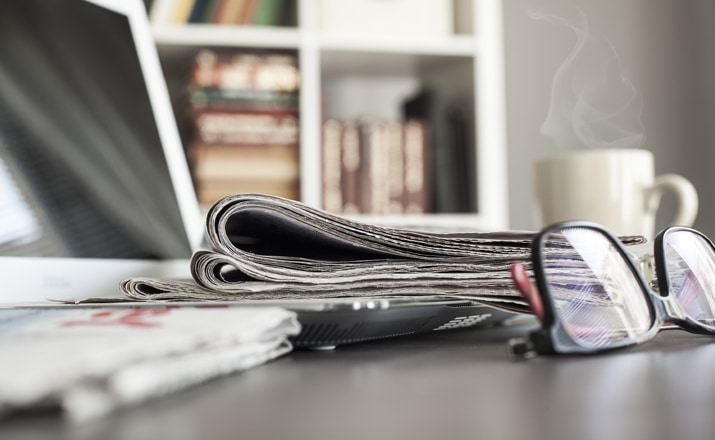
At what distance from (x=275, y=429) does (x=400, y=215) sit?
157 centimetres

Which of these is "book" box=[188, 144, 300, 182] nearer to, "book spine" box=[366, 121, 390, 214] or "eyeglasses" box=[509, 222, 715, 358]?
"book spine" box=[366, 121, 390, 214]

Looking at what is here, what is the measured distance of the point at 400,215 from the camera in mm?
1796

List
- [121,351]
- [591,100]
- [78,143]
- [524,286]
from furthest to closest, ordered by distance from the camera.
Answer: [591,100], [78,143], [524,286], [121,351]

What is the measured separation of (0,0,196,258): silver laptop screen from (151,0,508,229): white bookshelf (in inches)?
33.2

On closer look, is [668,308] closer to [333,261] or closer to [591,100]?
[333,261]

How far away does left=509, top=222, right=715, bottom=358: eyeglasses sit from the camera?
Answer: 1.25 feet

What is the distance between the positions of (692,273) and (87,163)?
21.5 inches

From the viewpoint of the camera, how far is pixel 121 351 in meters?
0.25

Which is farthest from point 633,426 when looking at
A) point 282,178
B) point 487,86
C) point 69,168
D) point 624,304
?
point 487,86

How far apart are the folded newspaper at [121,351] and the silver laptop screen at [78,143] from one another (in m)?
0.29

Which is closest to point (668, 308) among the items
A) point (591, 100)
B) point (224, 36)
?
point (224, 36)

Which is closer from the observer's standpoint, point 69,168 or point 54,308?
point 54,308

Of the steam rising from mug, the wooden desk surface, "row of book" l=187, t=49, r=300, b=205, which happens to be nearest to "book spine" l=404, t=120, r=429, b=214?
"row of book" l=187, t=49, r=300, b=205

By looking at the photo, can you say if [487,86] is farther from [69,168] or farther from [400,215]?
[69,168]
